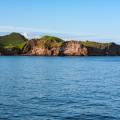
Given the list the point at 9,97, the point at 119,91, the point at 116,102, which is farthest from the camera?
the point at 119,91

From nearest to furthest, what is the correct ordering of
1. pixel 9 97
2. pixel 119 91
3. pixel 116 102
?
pixel 116 102 → pixel 9 97 → pixel 119 91

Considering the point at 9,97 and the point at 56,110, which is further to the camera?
the point at 9,97

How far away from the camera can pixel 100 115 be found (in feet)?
147

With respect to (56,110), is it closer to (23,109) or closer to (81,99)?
(23,109)

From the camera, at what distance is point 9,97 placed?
187 ft

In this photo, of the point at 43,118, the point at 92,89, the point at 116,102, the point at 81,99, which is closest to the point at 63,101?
the point at 81,99

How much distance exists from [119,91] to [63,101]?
1449 centimetres

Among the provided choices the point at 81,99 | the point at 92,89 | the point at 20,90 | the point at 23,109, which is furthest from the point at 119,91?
the point at 23,109

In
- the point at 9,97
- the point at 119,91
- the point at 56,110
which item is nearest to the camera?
the point at 56,110

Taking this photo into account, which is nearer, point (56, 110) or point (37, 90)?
point (56, 110)

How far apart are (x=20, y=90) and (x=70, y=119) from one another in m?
24.9

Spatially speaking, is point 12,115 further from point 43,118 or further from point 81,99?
point 81,99

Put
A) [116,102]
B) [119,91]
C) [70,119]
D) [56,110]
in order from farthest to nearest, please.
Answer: [119,91], [116,102], [56,110], [70,119]

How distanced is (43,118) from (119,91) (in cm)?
2460
